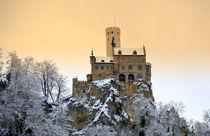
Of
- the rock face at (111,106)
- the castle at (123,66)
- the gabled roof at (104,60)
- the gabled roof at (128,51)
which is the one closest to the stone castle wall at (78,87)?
the rock face at (111,106)

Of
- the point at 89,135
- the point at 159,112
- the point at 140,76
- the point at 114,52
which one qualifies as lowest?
the point at 89,135

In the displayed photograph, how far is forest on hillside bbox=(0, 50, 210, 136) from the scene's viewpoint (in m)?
38.8

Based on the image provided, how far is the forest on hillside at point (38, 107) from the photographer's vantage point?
38750mm

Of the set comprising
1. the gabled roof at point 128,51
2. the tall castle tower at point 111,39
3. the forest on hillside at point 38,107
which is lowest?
the forest on hillside at point 38,107

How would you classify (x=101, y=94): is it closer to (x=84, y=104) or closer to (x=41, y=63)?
(x=84, y=104)

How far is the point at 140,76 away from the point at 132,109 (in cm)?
1465

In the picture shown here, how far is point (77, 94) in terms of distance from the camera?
93.2 metres

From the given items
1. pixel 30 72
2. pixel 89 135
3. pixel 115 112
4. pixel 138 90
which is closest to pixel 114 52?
pixel 138 90

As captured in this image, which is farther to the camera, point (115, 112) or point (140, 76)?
point (140, 76)

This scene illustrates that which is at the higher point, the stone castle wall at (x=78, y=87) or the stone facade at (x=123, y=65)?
the stone facade at (x=123, y=65)

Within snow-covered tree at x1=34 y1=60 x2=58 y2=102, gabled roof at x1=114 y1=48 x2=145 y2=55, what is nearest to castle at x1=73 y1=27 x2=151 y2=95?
gabled roof at x1=114 y1=48 x2=145 y2=55

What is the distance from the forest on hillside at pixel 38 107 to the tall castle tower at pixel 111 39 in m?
25.9

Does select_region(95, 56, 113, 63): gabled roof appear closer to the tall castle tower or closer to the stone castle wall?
the tall castle tower

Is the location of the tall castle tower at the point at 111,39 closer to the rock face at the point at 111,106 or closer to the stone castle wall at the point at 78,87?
the stone castle wall at the point at 78,87
